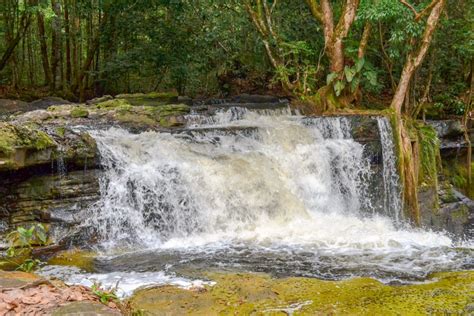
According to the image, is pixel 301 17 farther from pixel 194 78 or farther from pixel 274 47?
pixel 194 78

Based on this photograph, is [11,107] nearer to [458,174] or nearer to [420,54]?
[420,54]

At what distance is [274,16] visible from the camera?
565 inches

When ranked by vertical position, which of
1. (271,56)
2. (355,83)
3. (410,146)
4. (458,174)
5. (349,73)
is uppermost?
(271,56)

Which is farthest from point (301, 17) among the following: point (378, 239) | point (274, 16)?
point (378, 239)

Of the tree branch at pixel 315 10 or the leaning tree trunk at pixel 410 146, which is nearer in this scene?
the leaning tree trunk at pixel 410 146

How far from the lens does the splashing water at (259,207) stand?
6.30 m

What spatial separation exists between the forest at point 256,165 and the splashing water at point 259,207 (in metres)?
0.03

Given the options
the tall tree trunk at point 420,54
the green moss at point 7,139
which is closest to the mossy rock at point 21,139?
the green moss at point 7,139

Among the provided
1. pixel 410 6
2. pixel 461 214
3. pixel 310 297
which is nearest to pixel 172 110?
pixel 410 6

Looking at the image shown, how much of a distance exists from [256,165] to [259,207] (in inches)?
37.2

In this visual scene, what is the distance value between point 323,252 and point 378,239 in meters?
1.26

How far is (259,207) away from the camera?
28.2 ft

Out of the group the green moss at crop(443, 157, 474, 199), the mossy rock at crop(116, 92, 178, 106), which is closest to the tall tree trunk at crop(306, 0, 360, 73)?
the green moss at crop(443, 157, 474, 199)

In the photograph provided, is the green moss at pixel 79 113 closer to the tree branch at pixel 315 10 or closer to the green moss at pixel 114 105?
the green moss at pixel 114 105
